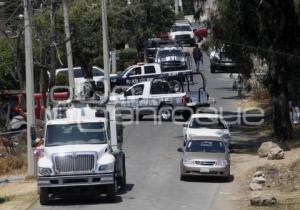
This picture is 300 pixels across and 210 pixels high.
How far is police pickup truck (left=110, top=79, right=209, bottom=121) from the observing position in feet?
137

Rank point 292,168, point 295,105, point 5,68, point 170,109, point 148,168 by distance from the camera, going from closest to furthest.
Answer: point 292,168, point 148,168, point 295,105, point 170,109, point 5,68

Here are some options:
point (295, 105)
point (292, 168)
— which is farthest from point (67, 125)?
point (295, 105)

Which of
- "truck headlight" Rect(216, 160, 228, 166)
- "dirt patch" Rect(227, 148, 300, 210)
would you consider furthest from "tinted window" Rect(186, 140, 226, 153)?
"dirt patch" Rect(227, 148, 300, 210)

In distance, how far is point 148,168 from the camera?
30.5 m

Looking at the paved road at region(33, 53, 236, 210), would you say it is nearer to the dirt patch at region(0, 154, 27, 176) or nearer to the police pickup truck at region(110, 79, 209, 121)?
the police pickup truck at region(110, 79, 209, 121)

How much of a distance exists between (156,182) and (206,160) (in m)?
1.98

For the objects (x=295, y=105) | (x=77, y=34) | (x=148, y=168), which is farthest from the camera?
(x=77, y=34)

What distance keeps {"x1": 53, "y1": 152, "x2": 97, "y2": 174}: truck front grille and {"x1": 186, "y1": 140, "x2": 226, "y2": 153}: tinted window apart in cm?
656

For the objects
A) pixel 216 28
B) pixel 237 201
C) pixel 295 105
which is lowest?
pixel 237 201

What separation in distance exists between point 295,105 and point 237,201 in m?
14.5

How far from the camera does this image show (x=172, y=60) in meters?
58.8

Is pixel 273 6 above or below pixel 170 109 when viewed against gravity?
above

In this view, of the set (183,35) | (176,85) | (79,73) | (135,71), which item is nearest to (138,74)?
(135,71)

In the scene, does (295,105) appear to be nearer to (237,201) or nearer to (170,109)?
(170,109)
